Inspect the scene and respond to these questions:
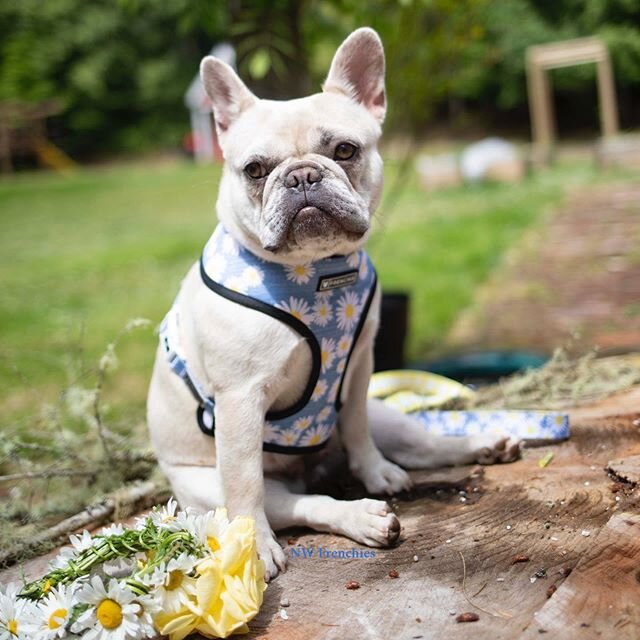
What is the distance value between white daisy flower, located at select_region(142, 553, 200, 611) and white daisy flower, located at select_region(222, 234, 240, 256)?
2.77ft

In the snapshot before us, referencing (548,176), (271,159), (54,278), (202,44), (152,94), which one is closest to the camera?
(271,159)

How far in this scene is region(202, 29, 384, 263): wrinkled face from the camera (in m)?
2.04

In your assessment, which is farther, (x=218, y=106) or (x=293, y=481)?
(x=293, y=481)

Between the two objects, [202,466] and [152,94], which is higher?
[152,94]

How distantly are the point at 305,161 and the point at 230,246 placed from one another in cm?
35

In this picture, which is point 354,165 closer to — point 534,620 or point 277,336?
point 277,336

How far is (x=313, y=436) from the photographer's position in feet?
7.88

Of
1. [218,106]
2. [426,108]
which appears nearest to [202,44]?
[426,108]

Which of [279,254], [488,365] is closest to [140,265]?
[488,365]

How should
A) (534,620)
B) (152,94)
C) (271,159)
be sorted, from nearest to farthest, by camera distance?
(534,620)
(271,159)
(152,94)

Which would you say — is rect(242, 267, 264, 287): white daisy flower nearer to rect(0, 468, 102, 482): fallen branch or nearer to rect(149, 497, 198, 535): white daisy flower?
rect(149, 497, 198, 535): white daisy flower

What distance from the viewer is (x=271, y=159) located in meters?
2.12

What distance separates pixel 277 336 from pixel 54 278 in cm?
722

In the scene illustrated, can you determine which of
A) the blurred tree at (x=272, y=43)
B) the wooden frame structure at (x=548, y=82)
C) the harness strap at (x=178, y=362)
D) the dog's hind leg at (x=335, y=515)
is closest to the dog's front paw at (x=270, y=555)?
the dog's hind leg at (x=335, y=515)
